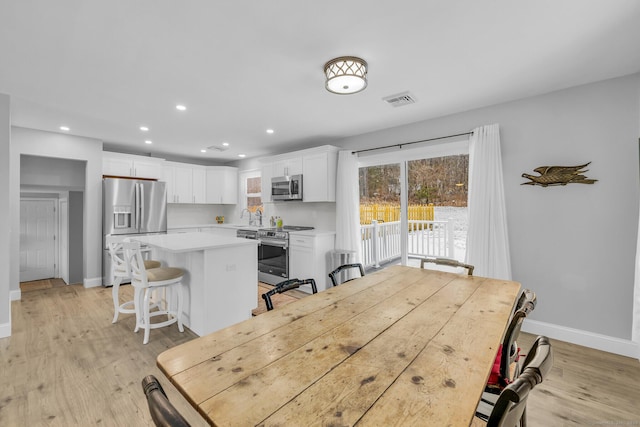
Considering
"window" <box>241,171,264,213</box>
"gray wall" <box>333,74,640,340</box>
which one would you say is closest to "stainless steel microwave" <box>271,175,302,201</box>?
"window" <box>241,171,264,213</box>

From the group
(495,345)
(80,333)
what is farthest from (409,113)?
(80,333)

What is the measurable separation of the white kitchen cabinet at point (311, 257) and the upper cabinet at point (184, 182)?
111 inches

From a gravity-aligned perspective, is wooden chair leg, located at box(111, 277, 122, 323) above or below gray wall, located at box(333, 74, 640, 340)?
below

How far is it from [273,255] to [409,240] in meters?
2.23

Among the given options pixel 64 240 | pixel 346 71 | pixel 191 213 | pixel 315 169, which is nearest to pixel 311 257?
pixel 315 169

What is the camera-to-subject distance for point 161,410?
64cm

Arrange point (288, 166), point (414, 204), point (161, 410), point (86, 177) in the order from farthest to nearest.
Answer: point (288, 166) < point (86, 177) < point (414, 204) < point (161, 410)

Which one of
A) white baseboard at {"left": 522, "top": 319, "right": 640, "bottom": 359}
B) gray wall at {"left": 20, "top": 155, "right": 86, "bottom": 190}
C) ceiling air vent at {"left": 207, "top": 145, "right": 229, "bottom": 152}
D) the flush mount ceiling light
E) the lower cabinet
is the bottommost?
white baseboard at {"left": 522, "top": 319, "right": 640, "bottom": 359}

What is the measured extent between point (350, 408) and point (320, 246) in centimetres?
360

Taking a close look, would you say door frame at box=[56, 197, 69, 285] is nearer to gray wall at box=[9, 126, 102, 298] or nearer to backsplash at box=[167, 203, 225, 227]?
gray wall at box=[9, 126, 102, 298]

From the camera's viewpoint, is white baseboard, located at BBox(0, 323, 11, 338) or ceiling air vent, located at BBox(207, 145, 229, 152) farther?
ceiling air vent, located at BBox(207, 145, 229, 152)

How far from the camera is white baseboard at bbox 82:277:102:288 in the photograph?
457 cm

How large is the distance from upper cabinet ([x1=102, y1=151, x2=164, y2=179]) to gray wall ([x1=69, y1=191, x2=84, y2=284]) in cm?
68

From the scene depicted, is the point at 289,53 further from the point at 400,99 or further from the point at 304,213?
the point at 304,213
